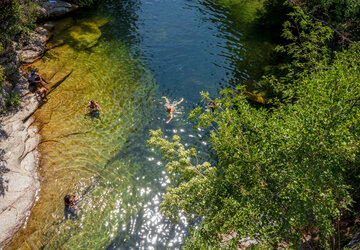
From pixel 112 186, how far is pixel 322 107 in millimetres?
11721

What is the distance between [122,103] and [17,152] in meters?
8.04

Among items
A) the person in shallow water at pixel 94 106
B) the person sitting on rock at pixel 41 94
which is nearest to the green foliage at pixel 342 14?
the person in shallow water at pixel 94 106

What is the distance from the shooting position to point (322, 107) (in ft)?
22.2

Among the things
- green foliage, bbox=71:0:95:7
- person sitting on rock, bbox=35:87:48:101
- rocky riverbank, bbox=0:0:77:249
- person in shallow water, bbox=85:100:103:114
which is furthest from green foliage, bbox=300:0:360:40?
green foliage, bbox=71:0:95:7

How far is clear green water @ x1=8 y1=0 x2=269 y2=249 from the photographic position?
11.8 m

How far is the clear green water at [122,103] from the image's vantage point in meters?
11.8

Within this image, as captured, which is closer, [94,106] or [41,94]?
[94,106]

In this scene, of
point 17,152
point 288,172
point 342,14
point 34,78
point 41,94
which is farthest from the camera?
point 342,14

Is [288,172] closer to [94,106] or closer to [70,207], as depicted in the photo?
[70,207]

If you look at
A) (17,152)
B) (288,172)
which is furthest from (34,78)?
(288,172)

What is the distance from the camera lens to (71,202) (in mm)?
11922

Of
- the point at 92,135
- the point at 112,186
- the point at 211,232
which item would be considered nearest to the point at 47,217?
the point at 112,186

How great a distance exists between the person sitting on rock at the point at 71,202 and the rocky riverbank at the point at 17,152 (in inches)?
85.8

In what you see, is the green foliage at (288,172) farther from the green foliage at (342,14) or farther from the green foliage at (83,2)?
the green foliage at (83,2)
